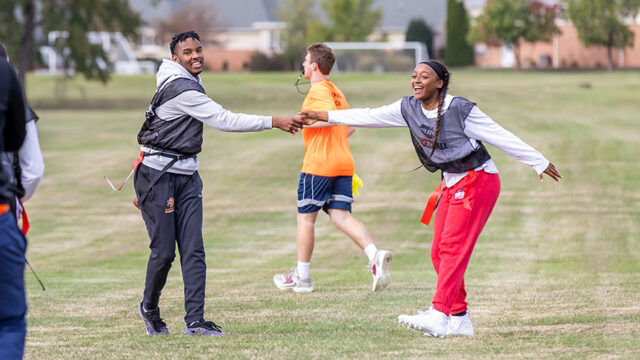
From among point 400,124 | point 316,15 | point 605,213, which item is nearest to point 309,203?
point 400,124

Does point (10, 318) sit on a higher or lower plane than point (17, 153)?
lower

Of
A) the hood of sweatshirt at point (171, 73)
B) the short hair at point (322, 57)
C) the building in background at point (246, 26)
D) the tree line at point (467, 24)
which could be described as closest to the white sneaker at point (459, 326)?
the hood of sweatshirt at point (171, 73)

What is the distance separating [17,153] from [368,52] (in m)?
59.1

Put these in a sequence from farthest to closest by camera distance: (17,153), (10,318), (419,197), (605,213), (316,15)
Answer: (316,15) < (419,197) < (605,213) < (17,153) < (10,318)

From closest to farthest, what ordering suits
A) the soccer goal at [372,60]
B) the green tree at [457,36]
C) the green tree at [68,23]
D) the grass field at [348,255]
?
the grass field at [348,255]
the green tree at [68,23]
the soccer goal at [372,60]
the green tree at [457,36]

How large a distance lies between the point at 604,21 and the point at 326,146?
211 feet

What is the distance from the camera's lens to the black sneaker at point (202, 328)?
6758 millimetres

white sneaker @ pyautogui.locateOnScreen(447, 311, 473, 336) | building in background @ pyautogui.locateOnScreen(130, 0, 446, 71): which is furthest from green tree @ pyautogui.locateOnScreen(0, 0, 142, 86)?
building in background @ pyautogui.locateOnScreen(130, 0, 446, 71)

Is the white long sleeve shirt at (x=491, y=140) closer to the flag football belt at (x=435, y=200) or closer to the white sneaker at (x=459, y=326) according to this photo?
the flag football belt at (x=435, y=200)

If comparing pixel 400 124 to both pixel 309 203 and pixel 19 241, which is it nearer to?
pixel 309 203

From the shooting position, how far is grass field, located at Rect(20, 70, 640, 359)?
6477mm

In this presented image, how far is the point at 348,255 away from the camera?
45.2ft

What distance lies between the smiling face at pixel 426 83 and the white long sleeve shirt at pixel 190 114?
1100 mm

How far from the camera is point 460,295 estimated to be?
6844 millimetres
